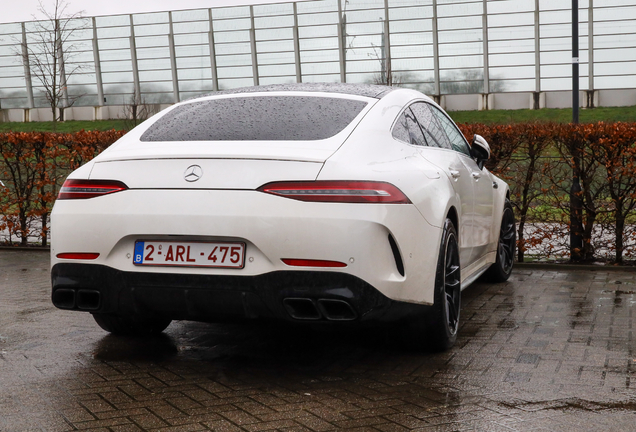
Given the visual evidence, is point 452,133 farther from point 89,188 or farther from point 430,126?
point 89,188

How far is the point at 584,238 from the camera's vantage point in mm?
8688

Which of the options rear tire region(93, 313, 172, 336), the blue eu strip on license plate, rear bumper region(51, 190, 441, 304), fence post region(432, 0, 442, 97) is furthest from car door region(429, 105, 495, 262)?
fence post region(432, 0, 442, 97)

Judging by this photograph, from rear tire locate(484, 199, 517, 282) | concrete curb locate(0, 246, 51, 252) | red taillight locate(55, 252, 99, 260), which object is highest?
red taillight locate(55, 252, 99, 260)

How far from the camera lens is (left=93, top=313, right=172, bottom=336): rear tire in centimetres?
515

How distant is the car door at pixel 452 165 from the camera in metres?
5.05

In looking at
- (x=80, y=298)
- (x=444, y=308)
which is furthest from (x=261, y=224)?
(x=444, y=308)

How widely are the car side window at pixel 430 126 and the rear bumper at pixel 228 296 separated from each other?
143 cm

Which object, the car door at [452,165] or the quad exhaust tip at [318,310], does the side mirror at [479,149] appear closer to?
the car door at [452,165]

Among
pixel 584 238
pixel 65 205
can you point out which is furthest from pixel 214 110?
pixel 584 238

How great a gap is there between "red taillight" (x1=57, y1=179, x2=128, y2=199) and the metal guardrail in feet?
129

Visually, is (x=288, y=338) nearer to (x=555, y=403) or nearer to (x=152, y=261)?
(x=152, y=261)

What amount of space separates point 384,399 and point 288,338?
1416 mm

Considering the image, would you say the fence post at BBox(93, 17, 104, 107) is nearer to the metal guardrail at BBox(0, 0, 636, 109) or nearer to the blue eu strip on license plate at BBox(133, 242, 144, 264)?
the metal guardrail at BBox(0, 0, 636, 109)

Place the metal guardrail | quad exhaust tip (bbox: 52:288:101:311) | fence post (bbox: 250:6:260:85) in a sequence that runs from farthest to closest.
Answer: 1. fence post (bbox: 250:6:260:85)
2. the metal guardrail
3. quad exhaust tip (bbox: 52:288:101:311)
